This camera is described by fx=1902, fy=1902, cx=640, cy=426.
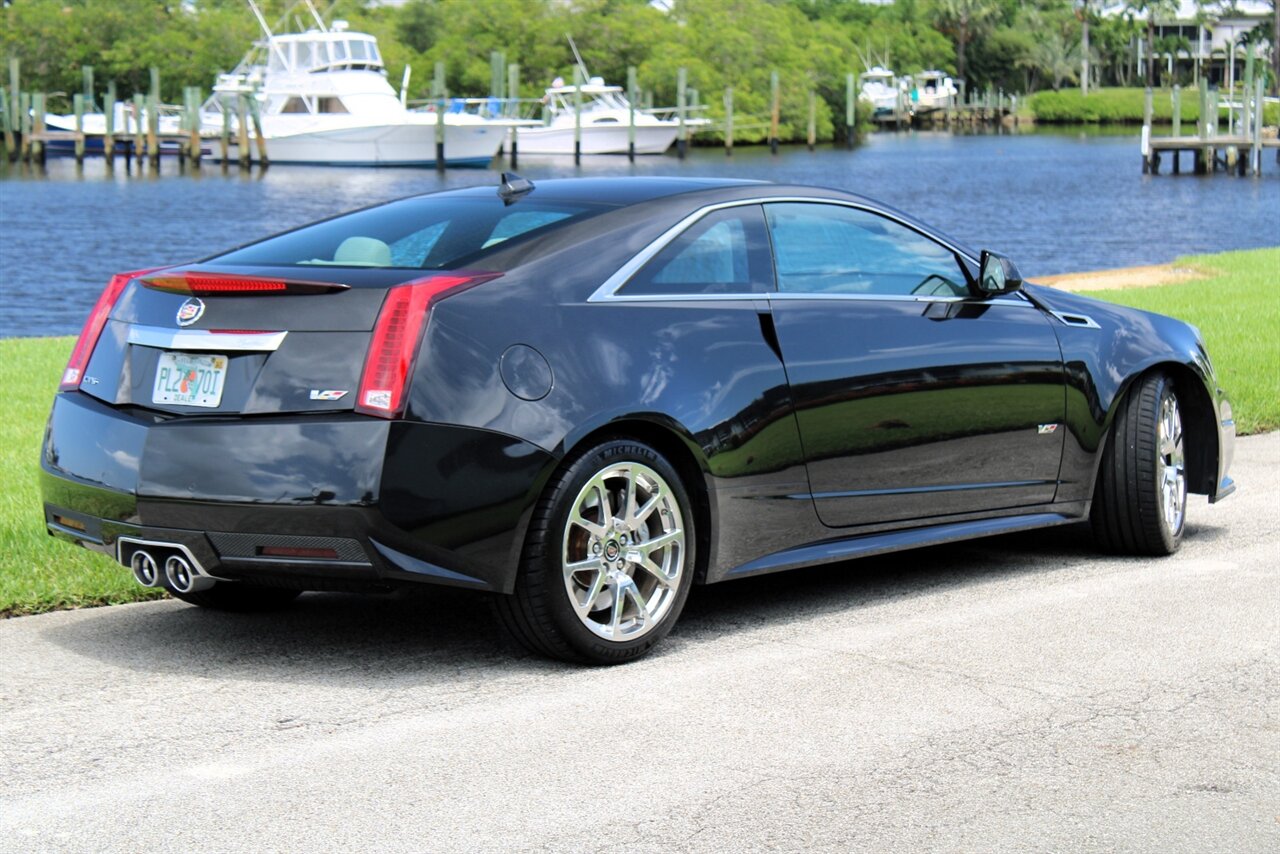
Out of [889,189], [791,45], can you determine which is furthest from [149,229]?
[791,45]

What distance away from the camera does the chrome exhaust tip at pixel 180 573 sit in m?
5.61

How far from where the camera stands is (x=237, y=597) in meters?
6.66

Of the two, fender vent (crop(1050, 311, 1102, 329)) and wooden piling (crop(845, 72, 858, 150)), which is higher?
wooden piling (crop(845, 72, 858, 150))

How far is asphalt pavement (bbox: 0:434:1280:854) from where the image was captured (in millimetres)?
4371

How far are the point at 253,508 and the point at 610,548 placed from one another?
1.09 meters

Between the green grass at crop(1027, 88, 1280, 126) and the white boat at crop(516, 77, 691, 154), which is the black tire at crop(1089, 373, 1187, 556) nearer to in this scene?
the white boat at crop(516, 77, 691, 154)

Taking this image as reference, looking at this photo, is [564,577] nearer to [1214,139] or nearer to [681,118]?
[1214,139]

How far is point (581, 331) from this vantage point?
5773mm

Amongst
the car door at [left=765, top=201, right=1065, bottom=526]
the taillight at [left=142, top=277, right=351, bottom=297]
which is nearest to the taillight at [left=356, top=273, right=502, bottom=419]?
the taillight at [left=142, top=277, right=351, bottom=297]

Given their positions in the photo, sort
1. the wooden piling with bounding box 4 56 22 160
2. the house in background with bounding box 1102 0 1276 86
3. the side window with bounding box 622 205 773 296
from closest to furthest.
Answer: the side window with bounding box 622 205 773 296
the wooden piling with bounding box 4 56 22 160
the house in background with bounding box 1102 0 1276 86

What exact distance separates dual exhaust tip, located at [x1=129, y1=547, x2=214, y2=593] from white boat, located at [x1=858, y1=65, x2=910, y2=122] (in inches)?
5801

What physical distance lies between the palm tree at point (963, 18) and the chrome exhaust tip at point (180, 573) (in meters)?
186

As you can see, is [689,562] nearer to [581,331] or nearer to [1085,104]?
[581,331]

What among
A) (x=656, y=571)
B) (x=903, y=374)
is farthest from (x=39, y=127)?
(x=656, y=571)
